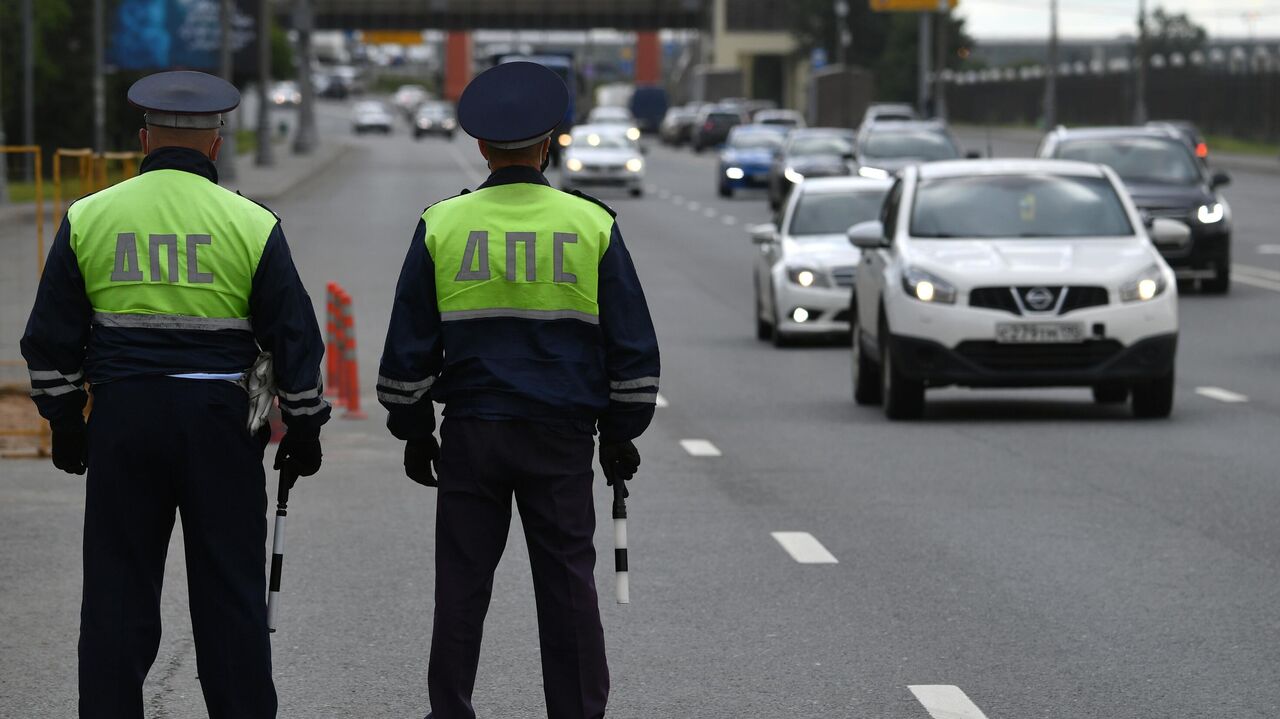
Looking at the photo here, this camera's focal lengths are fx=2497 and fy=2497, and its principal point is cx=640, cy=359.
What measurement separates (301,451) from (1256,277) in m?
24.9

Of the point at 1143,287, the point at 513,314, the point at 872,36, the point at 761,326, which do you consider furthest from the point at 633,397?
the point at 872,36

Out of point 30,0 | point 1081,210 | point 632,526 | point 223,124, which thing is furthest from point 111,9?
point 223,124

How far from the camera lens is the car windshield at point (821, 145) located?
146ft

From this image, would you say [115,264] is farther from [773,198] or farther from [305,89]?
Answer: [305,89]

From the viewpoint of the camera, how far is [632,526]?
10.6m

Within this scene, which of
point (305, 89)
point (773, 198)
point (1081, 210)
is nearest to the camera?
point (1081, 210)

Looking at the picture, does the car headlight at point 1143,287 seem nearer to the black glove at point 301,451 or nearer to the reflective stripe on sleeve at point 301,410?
the black glove at point 301,451

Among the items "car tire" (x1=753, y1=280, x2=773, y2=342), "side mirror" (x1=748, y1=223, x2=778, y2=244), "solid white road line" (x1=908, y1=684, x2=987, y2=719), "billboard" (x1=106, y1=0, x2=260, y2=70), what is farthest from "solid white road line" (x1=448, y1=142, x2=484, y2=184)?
"solid white road line" (x1=908, y1=684, x2=987, y2=719)

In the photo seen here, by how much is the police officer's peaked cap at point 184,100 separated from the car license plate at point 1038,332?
9.27m

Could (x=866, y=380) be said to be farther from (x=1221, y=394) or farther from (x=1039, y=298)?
(x=1221, y=394)

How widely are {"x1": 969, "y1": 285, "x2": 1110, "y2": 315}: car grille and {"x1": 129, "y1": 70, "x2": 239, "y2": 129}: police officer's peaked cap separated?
9344 mm

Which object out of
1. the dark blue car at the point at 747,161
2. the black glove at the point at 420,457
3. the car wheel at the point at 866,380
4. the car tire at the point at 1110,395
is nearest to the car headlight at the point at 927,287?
the car wheel at the point at 866,380

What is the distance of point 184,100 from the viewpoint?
19.0 ft

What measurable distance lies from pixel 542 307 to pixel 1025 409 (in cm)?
1044
